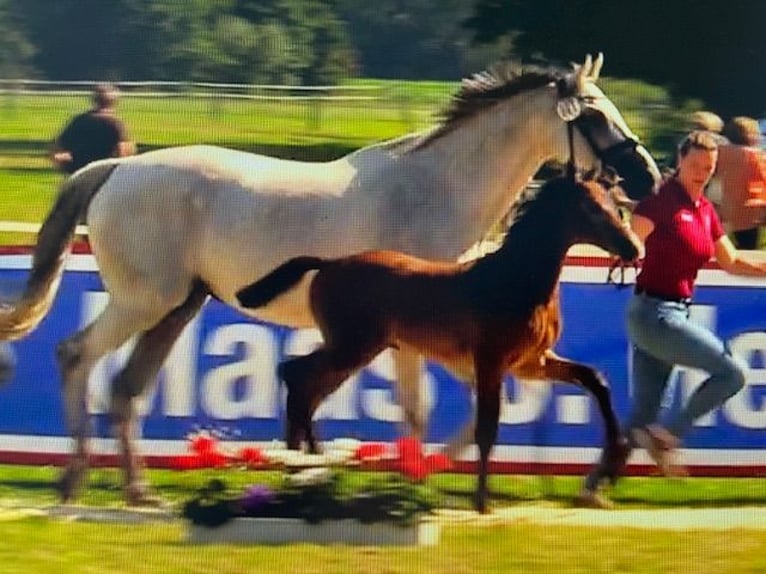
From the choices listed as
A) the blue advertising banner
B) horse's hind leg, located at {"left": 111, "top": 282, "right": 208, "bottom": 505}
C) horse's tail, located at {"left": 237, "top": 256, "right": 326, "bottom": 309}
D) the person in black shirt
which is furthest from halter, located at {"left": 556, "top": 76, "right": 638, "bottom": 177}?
the person in black shirt

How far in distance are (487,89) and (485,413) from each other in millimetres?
1229

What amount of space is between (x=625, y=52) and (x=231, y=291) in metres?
1.76

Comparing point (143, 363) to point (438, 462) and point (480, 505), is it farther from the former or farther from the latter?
point (480, 505)

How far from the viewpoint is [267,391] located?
28.2 ft

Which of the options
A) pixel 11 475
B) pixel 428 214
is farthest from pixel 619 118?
pixel 11 475

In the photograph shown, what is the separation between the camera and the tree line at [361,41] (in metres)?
8.31

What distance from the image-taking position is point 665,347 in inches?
336

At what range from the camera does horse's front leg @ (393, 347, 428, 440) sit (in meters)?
8.50

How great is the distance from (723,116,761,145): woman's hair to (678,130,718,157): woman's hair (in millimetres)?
78

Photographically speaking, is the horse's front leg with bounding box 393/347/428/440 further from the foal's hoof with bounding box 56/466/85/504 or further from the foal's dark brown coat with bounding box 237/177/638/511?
the foal's hoof with bounding box 56/466/85/504

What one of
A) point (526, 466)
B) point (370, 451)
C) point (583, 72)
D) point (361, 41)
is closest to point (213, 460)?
point (370, 451)

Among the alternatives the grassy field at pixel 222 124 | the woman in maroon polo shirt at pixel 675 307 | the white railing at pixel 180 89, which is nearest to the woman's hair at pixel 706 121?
the woman in maroon polo shirt at pixel 675 307

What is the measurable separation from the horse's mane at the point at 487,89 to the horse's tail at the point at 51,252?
4.11 ft

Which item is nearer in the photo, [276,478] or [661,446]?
[276,478]
